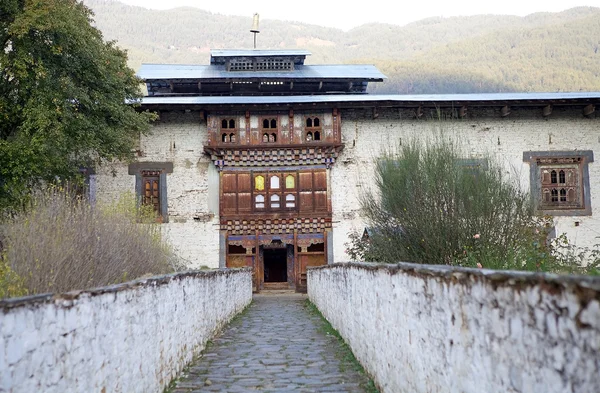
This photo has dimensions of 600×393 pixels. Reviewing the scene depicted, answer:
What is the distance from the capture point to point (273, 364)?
27.2 ft

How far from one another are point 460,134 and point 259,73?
9.33 meters

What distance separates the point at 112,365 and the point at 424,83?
220ft

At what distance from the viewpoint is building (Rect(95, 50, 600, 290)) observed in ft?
82.4

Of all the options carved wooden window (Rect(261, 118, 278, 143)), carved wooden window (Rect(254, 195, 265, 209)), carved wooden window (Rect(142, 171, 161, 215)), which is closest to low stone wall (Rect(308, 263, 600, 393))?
carved wooden window (Rect(254, 195, 265, 209))

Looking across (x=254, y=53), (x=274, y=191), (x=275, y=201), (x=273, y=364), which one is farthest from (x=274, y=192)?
(x=273, y=364)

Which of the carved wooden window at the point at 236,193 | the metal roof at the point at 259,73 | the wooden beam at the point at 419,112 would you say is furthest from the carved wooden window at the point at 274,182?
the wooden beam at the point at 419,112

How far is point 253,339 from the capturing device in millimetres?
10914

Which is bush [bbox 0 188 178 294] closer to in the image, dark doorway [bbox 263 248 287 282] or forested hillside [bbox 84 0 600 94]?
dark doorway [bbox 263 248 287 282]

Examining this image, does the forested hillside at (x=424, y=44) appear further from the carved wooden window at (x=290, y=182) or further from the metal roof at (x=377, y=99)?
the carved wooden window at (x=290, y=182)

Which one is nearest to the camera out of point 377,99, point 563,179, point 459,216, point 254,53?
point 459,216

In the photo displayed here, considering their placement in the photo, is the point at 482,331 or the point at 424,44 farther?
the point at 424,44

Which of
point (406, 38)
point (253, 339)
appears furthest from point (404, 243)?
point (406, 38)

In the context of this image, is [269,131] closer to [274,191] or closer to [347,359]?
[274,191]

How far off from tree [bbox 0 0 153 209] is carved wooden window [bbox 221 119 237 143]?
5.65m
